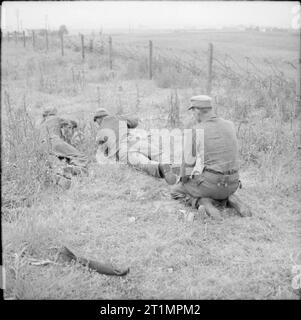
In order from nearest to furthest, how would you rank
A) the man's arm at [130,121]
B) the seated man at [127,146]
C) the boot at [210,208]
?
the boot at [210,208], the seated man at [127,146], the man's arm at [130,121]

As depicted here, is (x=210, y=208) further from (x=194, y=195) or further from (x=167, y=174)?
(x=167, y=174)

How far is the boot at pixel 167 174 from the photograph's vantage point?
5.18 m

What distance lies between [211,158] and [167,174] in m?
0.93

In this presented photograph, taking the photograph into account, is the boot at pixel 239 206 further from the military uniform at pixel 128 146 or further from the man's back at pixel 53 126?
the man's back at pixel 53 126

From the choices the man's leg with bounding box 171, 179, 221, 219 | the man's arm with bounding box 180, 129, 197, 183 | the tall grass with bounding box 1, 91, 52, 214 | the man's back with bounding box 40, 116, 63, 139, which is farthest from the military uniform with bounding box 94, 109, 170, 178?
the tall grass with bounding box 1, 91, 52, 214

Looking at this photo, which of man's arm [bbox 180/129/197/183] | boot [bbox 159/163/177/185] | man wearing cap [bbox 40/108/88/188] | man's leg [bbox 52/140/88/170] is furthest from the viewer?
man's leg [bbox 52/140/88/170]

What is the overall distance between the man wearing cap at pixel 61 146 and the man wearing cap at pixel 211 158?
5.55ft

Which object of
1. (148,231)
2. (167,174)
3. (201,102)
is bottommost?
(148,231)

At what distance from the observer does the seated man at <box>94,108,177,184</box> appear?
18.5 ft

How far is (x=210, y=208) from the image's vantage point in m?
4.39

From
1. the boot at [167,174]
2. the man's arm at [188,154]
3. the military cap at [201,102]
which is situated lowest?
the boot at [167,174]

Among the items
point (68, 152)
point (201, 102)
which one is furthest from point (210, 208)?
point (68, 152)

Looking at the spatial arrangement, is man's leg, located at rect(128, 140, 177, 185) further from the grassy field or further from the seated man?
the grassy field

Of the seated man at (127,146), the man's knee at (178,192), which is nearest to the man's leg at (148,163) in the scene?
the seated man at (127,146)
